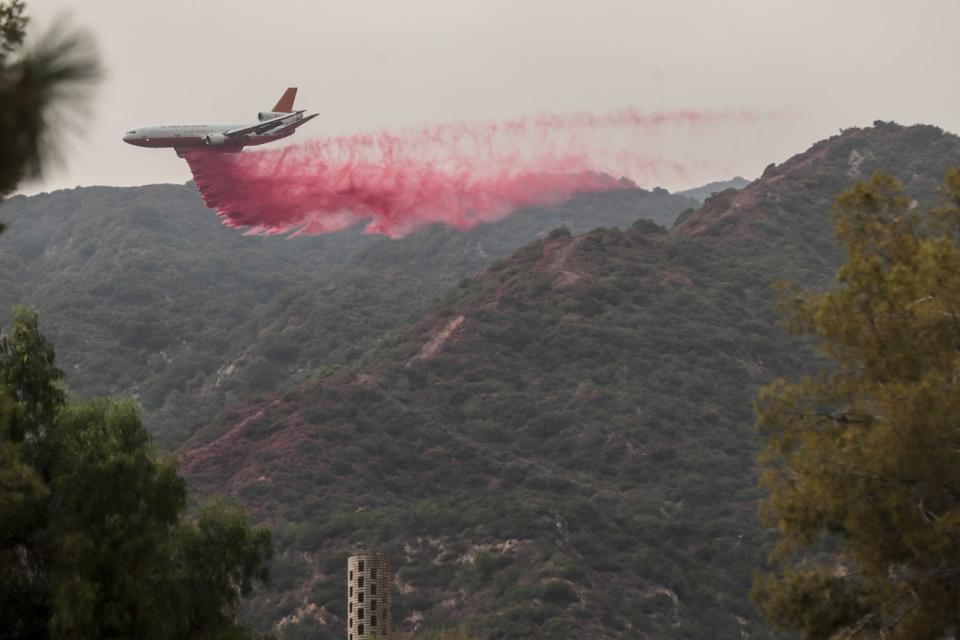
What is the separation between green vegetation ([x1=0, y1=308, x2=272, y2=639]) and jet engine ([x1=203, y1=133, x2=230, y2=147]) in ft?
168

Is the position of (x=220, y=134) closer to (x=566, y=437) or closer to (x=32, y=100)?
(x=566, y=437)

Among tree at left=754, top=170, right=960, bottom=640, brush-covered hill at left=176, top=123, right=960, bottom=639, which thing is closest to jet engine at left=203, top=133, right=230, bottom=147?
brush-covered hill at left=176, top=123, right=960, bottom=639

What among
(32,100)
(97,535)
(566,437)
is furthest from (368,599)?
(566,437)

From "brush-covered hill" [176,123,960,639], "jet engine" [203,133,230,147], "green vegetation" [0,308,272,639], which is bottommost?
"brush-covered hill" [176,123,960,639]

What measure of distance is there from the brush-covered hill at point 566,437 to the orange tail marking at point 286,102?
28850mm

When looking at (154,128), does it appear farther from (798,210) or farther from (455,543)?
(798,210)

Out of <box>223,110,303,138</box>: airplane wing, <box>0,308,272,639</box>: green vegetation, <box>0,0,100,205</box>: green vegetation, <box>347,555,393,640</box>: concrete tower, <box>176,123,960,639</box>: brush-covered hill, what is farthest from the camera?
<box>176,123,960,639</box>: brush-covered hill

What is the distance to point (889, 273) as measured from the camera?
104ft

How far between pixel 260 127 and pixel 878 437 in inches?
2640

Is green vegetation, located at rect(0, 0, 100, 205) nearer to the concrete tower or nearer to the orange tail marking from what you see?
the concrete tower

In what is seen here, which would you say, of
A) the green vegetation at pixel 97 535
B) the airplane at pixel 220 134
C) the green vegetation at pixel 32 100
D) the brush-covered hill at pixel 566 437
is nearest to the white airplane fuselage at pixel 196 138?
the airplane at pixel 220 134

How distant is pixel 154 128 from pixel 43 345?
174ft

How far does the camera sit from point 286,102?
95062mm

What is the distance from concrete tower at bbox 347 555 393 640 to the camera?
6291cm
